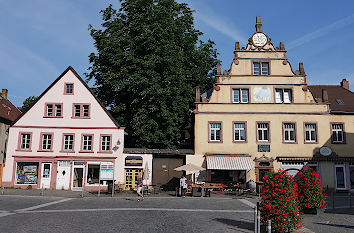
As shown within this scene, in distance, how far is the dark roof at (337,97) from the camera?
3103 cm

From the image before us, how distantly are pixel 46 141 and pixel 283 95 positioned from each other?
73.4 ft

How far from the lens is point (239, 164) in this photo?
28969 millimetres

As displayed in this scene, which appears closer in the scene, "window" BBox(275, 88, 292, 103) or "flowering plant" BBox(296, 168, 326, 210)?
"flowering plant" BBox(296, 168, 326, 210)

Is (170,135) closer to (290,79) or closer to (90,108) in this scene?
(90,108)

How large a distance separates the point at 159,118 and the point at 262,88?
9.98m

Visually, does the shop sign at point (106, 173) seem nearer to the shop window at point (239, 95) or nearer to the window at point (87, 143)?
the window at point (87, 143)

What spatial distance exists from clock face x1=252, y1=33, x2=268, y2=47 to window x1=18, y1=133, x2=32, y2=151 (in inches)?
900

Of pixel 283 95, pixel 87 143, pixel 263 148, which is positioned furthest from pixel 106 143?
pixel 283 95

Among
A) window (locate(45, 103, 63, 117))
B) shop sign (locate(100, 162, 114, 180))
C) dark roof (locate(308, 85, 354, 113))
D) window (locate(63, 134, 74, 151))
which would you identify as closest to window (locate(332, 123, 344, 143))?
dark roof (locate(308, 85, 354, 113))

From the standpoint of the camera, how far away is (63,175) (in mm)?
30016

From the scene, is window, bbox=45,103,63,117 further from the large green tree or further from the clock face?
the clock face

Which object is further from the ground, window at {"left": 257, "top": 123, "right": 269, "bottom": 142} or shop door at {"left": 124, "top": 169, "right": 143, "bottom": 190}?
window at {"left": 257, "top": 123, "right": 269, "bottom": 142}

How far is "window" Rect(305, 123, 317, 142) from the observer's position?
99.5 feet

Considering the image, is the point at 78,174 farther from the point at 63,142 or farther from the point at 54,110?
the point at 54,110
